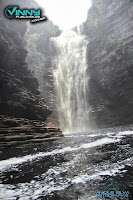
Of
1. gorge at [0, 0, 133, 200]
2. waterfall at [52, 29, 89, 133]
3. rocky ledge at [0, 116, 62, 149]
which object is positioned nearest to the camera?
gorge at [0, 0, 133, 200]

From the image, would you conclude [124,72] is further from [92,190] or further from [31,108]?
[92,190]

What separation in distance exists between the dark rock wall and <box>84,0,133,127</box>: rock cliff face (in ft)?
53.9

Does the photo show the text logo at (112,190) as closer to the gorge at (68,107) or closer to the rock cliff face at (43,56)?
the gorge at (68,107)

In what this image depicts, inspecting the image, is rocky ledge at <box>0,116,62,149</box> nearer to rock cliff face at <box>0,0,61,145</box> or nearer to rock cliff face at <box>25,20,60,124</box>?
rock cliff face at <box>0,0,61,145</box>

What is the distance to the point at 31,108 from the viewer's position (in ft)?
59.3

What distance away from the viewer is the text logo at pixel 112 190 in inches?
109

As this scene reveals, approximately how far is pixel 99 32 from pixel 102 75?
46.6ft

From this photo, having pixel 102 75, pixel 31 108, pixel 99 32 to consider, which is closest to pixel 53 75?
pixel 102 75

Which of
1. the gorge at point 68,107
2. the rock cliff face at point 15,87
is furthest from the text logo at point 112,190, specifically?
the rock cliff face at point 15,87

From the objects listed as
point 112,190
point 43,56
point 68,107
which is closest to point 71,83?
point 68,107

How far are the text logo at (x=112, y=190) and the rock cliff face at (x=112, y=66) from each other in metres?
27.7

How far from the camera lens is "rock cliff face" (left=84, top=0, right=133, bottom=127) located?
3014cm

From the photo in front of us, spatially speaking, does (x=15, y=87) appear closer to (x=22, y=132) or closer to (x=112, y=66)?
(x=22, y=132)

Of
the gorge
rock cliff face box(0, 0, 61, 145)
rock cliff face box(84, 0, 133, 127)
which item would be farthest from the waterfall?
rock cliff face box(0, 0, 61, 145)
